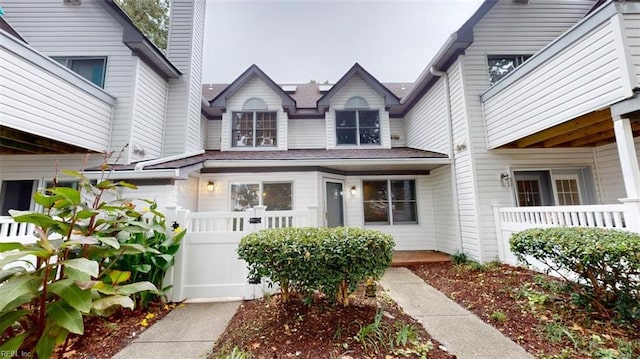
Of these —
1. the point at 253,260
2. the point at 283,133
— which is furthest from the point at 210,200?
the point at 253,260

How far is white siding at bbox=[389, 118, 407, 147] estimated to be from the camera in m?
9.52

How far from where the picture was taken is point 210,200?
23.5 feet

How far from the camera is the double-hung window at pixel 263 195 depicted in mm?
7285

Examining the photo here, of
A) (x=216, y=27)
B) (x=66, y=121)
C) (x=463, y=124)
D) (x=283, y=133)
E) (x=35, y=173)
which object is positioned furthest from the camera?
(x=216, y=27)

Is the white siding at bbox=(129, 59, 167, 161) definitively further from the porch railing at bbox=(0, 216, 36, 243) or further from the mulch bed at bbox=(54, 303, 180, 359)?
the mulch bed at bbox=(54, 303, 180, 359)

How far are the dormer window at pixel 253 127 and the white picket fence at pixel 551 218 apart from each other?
7.15m

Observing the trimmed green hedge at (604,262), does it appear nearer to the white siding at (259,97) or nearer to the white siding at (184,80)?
the white siding at (259,97)

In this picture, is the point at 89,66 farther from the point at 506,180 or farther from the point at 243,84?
the point at 506,180

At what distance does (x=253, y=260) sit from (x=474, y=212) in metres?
5.60

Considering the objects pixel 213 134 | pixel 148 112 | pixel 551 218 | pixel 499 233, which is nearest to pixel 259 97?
pixel 213 134

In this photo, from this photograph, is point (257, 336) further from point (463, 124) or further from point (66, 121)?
point (463, 124)

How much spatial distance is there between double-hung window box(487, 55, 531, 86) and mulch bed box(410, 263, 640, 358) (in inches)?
198

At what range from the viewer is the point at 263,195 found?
7.28m

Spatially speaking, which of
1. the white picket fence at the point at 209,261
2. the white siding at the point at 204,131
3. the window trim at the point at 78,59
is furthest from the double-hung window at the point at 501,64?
the window trim at the point at 78,59
